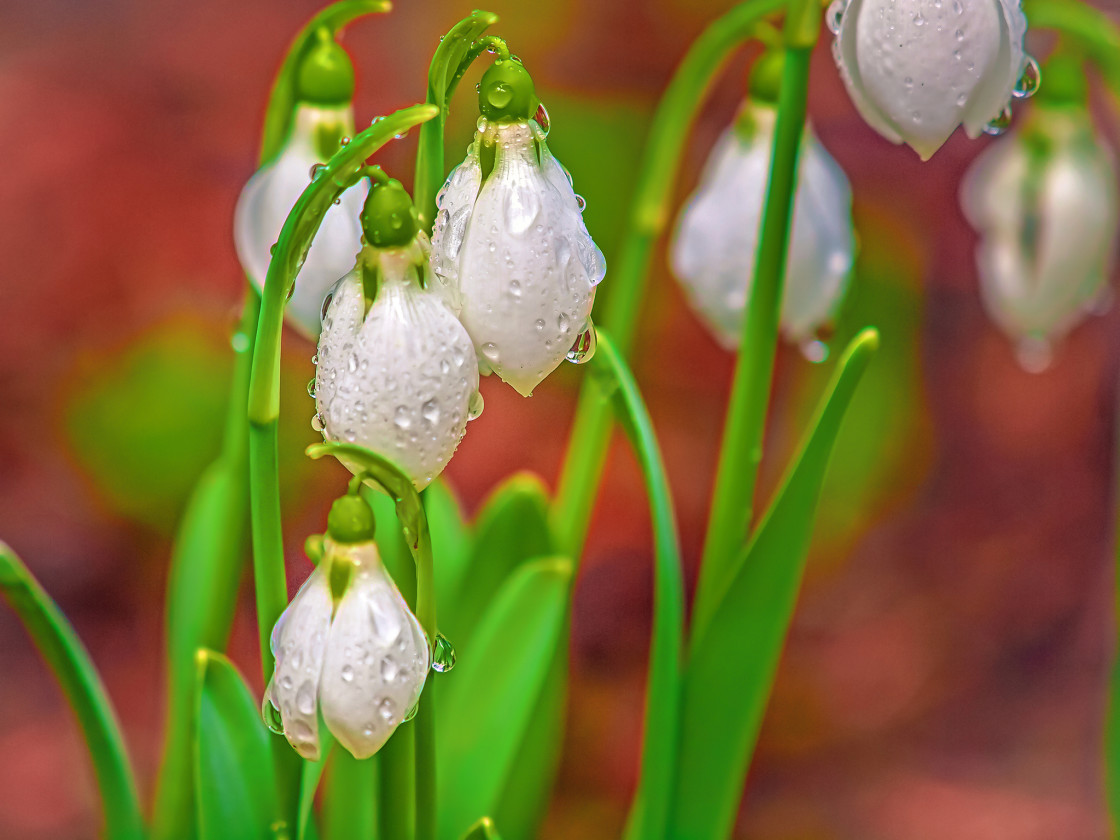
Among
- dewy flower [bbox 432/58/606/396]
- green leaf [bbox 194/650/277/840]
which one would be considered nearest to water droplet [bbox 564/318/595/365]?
dewy flower [bbox 432/58/606/396]

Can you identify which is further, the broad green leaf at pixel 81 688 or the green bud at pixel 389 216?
the broad green leaf at pixel 81 688

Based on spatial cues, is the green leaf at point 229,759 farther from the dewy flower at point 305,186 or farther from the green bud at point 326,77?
the green bud at point 326,77

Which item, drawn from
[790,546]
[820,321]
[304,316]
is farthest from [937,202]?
Result: [304,316]

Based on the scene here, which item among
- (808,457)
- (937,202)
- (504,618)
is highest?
(937,202)

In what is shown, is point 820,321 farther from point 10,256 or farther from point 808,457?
point 10,256

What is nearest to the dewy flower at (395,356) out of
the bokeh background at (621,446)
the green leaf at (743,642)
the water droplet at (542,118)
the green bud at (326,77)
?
the water droplet at (542,118)

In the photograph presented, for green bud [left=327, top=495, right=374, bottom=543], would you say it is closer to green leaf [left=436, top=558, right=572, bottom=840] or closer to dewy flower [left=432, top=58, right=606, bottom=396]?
dewy flower [left=432, top=58, right=606, bottom=396]

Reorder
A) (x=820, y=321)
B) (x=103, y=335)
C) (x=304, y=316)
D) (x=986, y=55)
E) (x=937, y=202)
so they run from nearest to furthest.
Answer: (x=986, y=55), (x=304, y=316), (x=820, y=321), (x=103, y=335), (x=937, y=202)
